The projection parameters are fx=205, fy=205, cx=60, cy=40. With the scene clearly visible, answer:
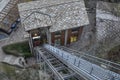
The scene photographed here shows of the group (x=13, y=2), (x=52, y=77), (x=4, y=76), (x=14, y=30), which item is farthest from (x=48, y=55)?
(x=13, y=2)

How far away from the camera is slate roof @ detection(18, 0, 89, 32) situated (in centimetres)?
4241

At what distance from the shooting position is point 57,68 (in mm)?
31594

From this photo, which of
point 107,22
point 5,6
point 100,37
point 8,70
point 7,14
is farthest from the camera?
point 5,6

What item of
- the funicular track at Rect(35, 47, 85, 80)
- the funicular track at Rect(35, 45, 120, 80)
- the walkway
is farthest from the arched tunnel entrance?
the funicular track at Rect(35, 45, 120, 80)

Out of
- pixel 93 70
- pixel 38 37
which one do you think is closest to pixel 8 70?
pixel 38 37

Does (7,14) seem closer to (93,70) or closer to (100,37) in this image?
(100,37)

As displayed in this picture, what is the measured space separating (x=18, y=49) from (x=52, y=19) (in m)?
11.6

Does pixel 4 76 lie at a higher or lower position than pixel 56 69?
lower

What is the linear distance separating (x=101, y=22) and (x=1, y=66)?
25519 millimetres

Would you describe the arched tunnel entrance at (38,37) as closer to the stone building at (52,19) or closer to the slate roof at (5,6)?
the stone building at (52,19)

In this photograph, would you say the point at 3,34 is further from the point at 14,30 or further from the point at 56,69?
the point at 56,69

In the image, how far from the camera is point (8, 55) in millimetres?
47875

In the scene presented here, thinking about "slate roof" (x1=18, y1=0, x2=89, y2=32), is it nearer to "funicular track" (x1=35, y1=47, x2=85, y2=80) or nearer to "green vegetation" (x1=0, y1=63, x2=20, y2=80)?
"funicular track" (x1=35, y1=47, x2=85, y2=80)

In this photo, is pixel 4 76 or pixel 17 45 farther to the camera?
pixel 17 45
